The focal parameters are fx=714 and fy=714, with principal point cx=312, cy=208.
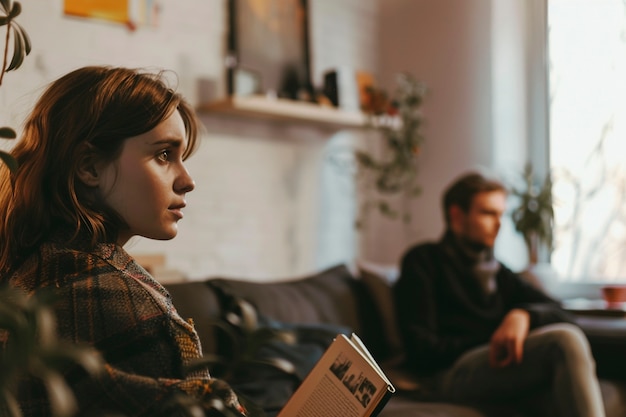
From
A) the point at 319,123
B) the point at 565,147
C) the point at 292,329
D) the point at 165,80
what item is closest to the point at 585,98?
the point at 565,147

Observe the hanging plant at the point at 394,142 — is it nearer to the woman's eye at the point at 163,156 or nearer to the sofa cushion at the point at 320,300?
the sofa cushion at the point at 320,300

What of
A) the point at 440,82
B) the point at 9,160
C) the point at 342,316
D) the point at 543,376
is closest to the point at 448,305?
the point at 342,316

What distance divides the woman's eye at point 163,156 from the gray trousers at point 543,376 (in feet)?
4.39

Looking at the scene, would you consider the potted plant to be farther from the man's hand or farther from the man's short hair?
the man's hand

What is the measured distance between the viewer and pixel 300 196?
313 centimetres

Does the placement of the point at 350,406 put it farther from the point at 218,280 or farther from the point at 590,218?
the point at 590,218

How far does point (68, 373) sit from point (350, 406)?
1.50ft

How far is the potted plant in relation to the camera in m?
3.06

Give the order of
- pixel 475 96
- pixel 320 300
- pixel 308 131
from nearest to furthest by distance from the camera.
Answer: pixel 320 300 → pixel 308 131 → pixel 475 96

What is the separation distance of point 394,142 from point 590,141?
88cm

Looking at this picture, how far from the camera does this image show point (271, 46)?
297 centimetres

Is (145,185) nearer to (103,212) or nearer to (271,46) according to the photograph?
(103,212)

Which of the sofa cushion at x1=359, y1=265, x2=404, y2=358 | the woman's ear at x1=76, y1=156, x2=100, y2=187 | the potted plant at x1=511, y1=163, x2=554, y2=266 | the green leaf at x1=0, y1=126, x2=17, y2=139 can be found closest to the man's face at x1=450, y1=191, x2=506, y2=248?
the sofa cushion at x1=359, y1=265, x2=404, y2=358

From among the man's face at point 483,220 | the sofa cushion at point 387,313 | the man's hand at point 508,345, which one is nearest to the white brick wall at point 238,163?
the sofa cushion at point 387,313
